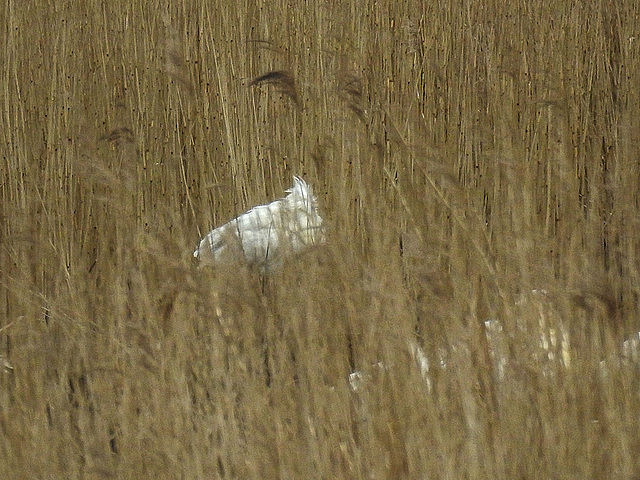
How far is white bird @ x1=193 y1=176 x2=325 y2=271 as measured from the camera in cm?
169

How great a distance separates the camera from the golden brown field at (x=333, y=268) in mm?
1299

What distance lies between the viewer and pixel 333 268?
1595 mm

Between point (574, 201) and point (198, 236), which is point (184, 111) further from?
point (574, 201)

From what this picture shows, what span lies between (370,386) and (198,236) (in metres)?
1.18

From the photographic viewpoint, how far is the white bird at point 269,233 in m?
1.69

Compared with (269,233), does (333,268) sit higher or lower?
lower

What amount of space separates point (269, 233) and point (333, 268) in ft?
0.65

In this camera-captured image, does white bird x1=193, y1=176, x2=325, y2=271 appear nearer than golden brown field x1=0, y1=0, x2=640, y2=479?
No

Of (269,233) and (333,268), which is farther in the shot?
(269,233)

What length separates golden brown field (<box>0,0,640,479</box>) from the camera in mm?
1299

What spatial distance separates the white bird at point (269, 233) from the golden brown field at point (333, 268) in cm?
5

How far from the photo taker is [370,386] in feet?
4.48

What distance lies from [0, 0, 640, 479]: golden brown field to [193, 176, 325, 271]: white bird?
0.05 m

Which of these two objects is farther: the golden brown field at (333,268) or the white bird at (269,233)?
the white bird at (269,233)
